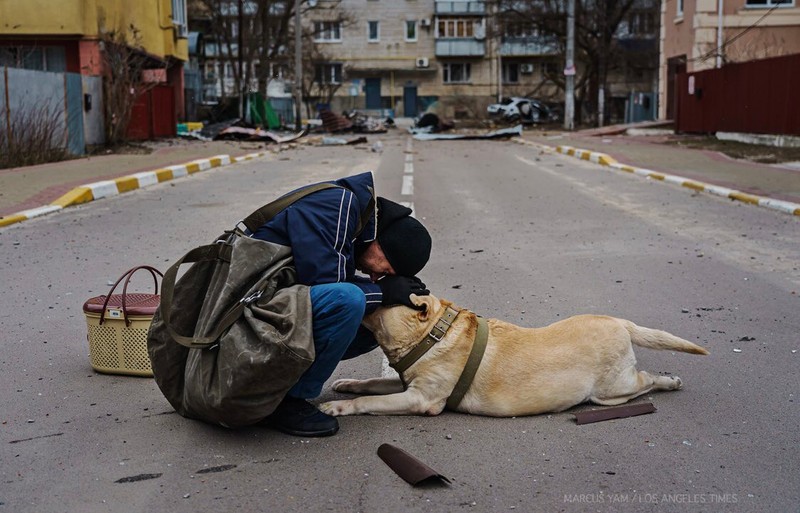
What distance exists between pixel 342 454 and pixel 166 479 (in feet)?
2.34

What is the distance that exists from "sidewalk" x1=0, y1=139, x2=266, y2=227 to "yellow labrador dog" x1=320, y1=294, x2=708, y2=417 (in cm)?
829

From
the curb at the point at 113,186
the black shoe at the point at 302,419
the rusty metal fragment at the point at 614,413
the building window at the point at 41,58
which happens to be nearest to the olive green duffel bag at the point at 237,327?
the black shoe at the point at 302,419

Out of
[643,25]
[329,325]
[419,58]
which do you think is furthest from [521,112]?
[329,325]

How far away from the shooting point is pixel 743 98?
2570 centimetres

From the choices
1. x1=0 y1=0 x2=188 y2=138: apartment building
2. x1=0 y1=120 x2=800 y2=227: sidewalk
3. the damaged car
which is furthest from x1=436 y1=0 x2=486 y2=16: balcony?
x1=0 y1=120 x2=800 y2=227: sidewalk

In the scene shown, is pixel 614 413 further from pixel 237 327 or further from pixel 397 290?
pixel 237 327

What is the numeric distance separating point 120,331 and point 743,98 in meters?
24.3

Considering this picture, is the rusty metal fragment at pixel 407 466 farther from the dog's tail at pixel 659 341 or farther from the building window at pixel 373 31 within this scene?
the building window at pixel 373 31

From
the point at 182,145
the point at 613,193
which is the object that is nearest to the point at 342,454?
the point at 613,193

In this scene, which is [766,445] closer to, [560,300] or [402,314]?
[402,314]

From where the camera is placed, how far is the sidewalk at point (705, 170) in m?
13.5

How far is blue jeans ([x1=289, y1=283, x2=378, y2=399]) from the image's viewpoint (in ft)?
12.3

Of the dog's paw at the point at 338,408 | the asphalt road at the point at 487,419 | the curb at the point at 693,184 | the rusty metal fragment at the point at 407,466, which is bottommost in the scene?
the asphalt road at the point at 487,419

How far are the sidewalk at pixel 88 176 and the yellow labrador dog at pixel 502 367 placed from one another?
8289 mm
